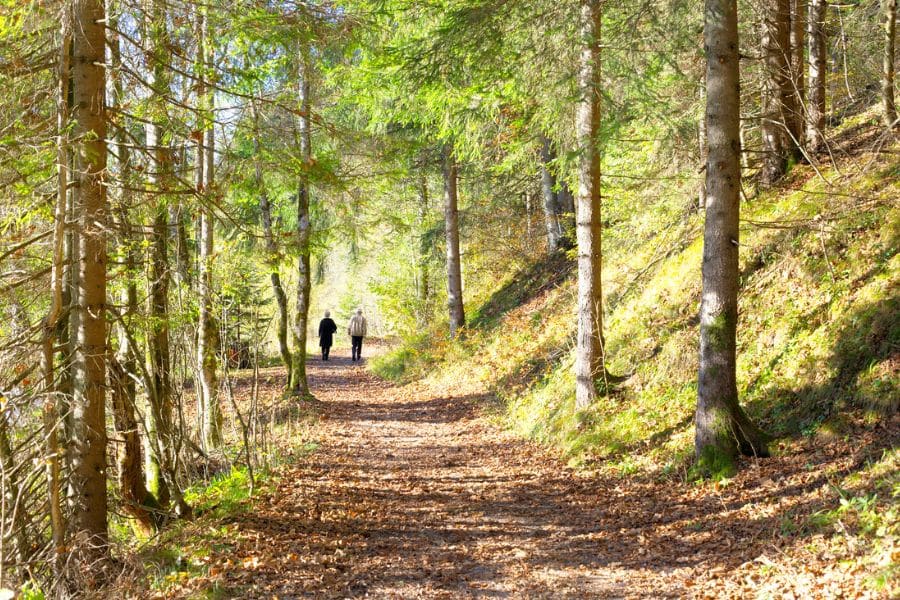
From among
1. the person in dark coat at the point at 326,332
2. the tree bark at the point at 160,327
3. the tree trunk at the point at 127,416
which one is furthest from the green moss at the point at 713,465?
the person in dark coat at the point at 326,332

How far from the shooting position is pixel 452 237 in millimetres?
18297

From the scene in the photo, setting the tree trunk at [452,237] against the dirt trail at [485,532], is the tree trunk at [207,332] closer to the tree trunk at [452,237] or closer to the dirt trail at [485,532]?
the dirt trail at [485,532]

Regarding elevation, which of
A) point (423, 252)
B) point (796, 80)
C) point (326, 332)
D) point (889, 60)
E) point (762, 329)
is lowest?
point (326, 332)

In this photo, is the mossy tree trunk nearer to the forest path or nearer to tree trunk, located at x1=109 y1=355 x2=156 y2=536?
the forest path

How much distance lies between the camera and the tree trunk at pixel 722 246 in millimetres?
6789

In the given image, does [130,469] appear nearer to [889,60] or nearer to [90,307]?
[90,307]

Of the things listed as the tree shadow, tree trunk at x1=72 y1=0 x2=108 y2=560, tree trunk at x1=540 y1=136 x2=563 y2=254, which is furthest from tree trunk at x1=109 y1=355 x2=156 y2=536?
tree trunk at x1=540 y1=136 x2=563 y2=254

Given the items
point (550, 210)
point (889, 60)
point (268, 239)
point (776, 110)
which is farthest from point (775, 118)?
point (550, 210)

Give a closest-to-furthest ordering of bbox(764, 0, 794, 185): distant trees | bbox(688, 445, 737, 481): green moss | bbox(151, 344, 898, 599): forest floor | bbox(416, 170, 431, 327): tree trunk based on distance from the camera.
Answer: bbox(151, 344, 898, 599): forest floor → bbox(688, 445, 737, 481): green moss → bbox(764, 0, 794, 185): distant trees → bbox(416, 170, 431, 327): tree trunk

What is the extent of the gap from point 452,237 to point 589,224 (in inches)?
352

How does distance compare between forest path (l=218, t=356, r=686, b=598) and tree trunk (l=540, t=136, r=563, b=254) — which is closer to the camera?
forest path (l=218, t=356, r=686, b=598)

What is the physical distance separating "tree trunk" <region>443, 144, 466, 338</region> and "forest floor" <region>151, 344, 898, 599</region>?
32.0 feet

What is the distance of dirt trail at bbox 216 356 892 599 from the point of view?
5195 millimetres

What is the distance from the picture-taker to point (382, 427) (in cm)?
1270
